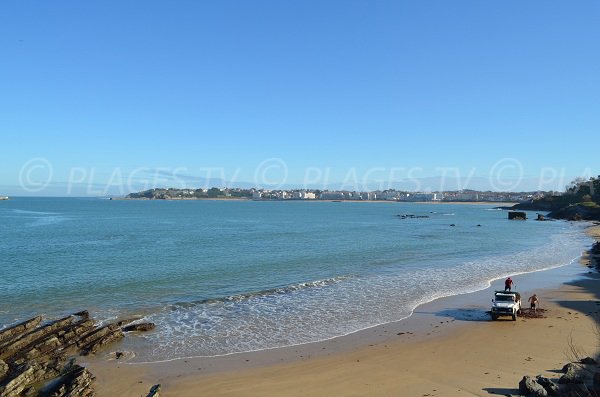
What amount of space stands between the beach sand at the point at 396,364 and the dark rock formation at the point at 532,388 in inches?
27.8

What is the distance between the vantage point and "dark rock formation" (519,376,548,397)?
1184 cm

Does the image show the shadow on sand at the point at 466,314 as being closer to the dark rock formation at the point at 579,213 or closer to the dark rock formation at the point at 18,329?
the dark rock formation at the point at 18,329

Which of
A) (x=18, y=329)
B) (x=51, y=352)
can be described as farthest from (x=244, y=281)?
(x=51, y=352)

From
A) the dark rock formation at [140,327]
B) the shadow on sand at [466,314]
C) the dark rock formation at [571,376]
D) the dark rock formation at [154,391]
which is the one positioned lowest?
the dark rock formation at [140,327]

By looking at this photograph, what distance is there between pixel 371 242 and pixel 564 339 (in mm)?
40110

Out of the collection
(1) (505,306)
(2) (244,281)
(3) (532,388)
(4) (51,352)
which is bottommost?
(4) (51,352)

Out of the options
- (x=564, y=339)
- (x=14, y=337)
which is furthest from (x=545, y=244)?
(x=14, y=337)

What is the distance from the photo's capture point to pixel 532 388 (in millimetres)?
12039

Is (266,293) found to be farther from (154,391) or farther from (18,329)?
(154,391)

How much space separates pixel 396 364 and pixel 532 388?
487 centimetres

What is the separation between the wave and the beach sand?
8531 mm

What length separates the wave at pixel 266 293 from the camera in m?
25.1

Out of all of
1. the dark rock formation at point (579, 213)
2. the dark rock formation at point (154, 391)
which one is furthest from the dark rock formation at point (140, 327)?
the dark rock formation at point (579, 213)

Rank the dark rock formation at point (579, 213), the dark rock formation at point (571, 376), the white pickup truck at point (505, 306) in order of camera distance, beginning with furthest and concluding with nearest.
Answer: the dark rock formation at point (579, 213) → the white pickup truck at point (505, 306) → the dark rock formation at point (571, 376)
